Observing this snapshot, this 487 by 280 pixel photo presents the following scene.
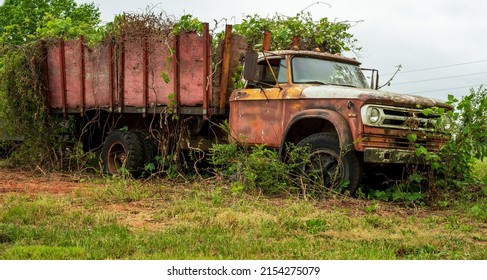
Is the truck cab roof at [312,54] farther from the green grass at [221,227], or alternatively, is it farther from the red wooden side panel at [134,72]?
the red wooden side panel at [134,72]

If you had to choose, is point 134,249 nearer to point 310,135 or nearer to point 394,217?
point 394,217

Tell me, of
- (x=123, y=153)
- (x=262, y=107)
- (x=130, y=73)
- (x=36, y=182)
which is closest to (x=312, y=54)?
(x=262, y=107)

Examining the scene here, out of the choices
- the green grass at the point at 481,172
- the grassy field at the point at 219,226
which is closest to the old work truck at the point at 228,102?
the green grass at the point at 481,172

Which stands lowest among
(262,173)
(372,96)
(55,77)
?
(262,173)

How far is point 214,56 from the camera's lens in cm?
1108

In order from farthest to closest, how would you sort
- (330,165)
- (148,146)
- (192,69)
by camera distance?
(148,146)
(192,69)
(330,165)

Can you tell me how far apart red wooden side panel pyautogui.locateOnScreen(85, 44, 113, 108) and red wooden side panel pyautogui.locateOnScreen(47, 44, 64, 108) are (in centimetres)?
79

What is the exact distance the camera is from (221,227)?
6793 mm

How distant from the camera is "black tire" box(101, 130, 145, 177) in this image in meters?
12.1

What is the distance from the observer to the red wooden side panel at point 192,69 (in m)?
10.8

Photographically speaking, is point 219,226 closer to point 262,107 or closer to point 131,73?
point 262,107

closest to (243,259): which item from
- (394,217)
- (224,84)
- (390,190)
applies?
(394,217)

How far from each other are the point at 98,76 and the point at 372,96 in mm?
5975

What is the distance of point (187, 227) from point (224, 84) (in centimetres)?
431
